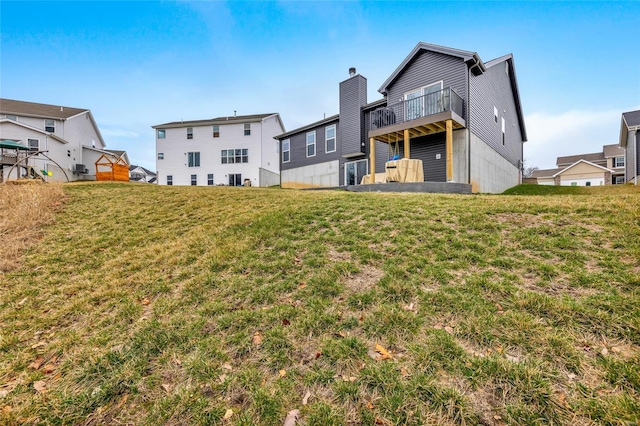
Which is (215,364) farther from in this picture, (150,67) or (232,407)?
(150,67)

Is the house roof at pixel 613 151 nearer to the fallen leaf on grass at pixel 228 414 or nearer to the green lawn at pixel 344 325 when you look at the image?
the green lawn at pixel 344 325

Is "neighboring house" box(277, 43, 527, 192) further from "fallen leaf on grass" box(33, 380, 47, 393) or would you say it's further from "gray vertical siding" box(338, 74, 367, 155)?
"fallen leaf on grass" box(33, 380, 47, 393)

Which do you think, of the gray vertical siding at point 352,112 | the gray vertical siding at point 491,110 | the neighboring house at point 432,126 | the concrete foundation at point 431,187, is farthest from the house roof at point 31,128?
the gray vertical siding at point 491,110

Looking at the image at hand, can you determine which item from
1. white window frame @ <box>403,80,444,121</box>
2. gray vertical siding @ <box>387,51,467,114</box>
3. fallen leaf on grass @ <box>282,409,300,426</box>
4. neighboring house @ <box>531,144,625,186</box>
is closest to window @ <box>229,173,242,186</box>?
gray vertical siding @ <box>387,51,467,114</box>

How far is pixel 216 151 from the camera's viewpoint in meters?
29.2

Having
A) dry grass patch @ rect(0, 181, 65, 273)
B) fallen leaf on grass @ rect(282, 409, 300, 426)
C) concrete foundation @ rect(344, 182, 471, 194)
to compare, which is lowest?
fallen leaf on grass @ rect(282, 409, 300, 426)

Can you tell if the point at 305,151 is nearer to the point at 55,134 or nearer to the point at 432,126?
the point at 432,126

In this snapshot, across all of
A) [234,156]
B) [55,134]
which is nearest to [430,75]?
[234,156]

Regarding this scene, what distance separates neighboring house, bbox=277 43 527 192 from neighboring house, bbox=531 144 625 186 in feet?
82.5

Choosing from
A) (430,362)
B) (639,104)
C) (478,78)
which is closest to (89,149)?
(478,78)

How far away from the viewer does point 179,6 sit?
1642 cm

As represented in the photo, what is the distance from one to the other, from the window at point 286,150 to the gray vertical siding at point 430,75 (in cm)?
955

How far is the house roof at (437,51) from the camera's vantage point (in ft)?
41.5

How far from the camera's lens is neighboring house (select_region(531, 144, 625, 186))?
35.5 meters
